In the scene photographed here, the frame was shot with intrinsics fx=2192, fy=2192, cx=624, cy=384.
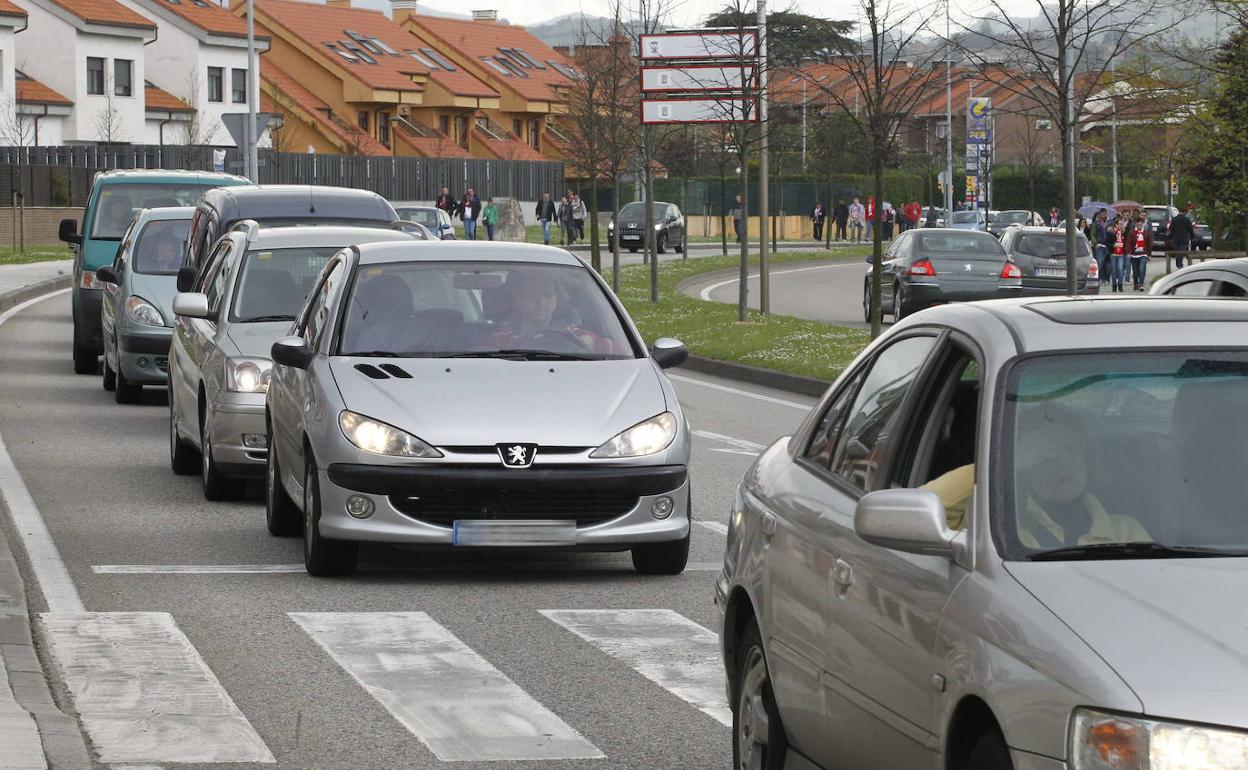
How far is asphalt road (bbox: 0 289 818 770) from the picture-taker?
6.89 m

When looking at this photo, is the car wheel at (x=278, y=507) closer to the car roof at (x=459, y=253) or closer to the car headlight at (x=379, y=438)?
the car roof at (x=459, y=253)

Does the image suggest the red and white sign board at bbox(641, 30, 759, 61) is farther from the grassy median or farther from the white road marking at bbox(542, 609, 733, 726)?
the white road marking at bbox(542, 609, 733, 726)

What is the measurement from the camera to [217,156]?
51750 mm

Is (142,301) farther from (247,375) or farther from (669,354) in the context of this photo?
(669,354)

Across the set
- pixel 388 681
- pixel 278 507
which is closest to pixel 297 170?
pixel 278 507

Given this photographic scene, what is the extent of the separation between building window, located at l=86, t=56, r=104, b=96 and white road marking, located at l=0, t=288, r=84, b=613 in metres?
69.8

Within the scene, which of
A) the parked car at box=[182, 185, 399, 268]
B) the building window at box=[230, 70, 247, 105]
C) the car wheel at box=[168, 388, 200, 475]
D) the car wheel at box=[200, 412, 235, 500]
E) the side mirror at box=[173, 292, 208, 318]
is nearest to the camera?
the car wheel at box=[200, 412, 235, 500]

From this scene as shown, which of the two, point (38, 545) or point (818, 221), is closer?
point (38, 545)

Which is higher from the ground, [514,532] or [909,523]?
[909,523]

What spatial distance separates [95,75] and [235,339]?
7294 cm

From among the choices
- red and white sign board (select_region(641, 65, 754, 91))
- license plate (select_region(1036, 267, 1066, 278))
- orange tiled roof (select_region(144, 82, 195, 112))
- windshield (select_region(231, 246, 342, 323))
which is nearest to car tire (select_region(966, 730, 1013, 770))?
windshield (select_region(231, 246, 342, 323))

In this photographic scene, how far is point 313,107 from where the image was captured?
9931 cm

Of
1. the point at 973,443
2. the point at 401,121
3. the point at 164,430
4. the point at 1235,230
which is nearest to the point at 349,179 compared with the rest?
the point at 401,121

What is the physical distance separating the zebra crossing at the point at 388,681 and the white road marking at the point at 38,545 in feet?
1.65
